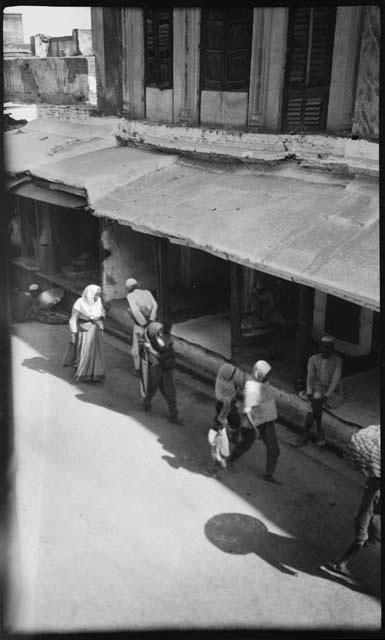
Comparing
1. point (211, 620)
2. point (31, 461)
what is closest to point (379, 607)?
point (211, 620)

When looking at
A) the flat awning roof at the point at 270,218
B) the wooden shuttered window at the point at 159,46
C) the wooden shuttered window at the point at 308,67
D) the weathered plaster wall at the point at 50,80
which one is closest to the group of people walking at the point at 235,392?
the flat awning roof at the point at 270,218

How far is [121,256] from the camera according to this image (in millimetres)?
10664

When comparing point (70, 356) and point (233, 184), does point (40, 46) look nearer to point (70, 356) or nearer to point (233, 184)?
point (233, 184)

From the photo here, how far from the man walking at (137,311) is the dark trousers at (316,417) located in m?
2.52

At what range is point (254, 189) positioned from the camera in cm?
816

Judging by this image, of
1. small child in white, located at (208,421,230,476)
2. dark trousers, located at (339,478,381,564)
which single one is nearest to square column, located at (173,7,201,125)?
small child in white, located at (208,421,230,476)

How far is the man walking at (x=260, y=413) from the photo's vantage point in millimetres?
6070

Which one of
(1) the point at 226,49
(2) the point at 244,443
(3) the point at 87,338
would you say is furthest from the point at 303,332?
(1) the point at 226,49

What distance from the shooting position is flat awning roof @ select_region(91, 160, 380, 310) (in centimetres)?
609

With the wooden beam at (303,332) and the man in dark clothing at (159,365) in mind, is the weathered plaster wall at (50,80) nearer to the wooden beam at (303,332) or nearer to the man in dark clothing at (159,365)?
the man in dark clothing at (159,365)

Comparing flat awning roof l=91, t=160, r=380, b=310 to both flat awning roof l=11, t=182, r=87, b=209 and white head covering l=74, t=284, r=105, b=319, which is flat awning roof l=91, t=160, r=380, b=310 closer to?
flat awning roof l=11, t=182, r=87, b=209

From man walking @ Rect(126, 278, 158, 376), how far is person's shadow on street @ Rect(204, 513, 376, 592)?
3025mm

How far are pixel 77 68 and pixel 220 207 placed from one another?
5.75 metres

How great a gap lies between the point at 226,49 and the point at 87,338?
463 cm
